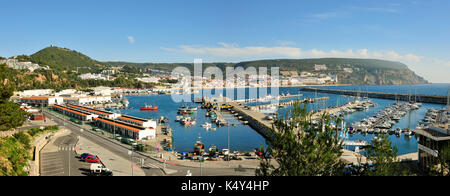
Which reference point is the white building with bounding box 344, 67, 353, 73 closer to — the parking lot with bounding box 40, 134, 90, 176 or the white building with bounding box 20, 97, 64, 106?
the white building with bounding box 20, 97, 64, 106

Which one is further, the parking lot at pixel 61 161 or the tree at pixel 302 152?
the parking lot at pixel 61 161

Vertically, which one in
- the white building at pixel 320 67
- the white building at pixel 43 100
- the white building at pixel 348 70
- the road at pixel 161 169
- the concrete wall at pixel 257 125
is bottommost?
the concrete wall at pixel 257 125

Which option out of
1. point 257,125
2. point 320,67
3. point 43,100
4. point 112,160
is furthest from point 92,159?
point 320,67

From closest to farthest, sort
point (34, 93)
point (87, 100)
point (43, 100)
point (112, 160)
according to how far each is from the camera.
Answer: point (112, 160), point (43, 100), point (87, 100), point (34, 93)

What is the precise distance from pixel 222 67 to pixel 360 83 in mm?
80121

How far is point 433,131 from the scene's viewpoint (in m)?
11.7

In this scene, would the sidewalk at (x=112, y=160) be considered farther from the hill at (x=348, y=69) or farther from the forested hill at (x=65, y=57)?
the hill at (x=348, y=69)

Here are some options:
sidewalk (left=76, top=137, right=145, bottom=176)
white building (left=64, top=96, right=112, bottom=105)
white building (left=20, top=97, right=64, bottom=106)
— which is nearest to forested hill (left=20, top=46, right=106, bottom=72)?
white building (left=64, top=96, right=112, bottom=105)

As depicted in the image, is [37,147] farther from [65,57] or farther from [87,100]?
[65,57]

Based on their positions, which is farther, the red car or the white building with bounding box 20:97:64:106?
the white building with bounding box 20:97:64:106

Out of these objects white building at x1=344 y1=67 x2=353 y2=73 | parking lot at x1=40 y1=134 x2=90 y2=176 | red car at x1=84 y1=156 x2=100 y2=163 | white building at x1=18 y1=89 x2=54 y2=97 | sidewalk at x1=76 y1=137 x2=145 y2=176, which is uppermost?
white building at x1=344 y1=67 x2=353 y2=73

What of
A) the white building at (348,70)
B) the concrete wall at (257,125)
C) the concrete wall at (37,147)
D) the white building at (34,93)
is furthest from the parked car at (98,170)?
the white building at (348,70)

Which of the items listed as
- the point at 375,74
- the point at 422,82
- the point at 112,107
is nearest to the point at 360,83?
the point at 375,74
